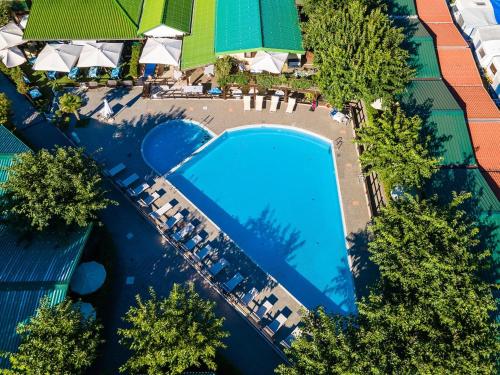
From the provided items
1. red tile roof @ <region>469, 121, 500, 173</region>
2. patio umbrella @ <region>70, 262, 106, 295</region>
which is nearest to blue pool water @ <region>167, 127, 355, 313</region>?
patio umbrella @ <region>70, 262, 106, 295</region>

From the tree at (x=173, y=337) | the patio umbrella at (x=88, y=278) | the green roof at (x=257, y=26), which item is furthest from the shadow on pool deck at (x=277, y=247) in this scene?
the green roof at (x=257, y=26)

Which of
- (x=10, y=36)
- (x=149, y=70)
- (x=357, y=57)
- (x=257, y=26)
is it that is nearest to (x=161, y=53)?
(x=149, y=70)

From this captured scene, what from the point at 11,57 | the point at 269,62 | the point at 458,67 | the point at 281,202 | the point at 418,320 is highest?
the point at 458,67

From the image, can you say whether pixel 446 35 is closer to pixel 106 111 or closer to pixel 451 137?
pixel 451 137

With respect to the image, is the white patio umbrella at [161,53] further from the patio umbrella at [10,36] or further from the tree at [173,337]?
the tree at [173,337]

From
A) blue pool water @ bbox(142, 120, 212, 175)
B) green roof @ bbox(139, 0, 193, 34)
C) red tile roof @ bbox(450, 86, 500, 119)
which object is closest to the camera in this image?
blue pool water @ bbox(142, 120, 212, 175)

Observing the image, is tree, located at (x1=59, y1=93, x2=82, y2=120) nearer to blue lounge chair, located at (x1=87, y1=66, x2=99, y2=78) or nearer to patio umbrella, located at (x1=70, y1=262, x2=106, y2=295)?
blue lounge chair, located at (x1=87, y1=66, x2=99, y2=78)
